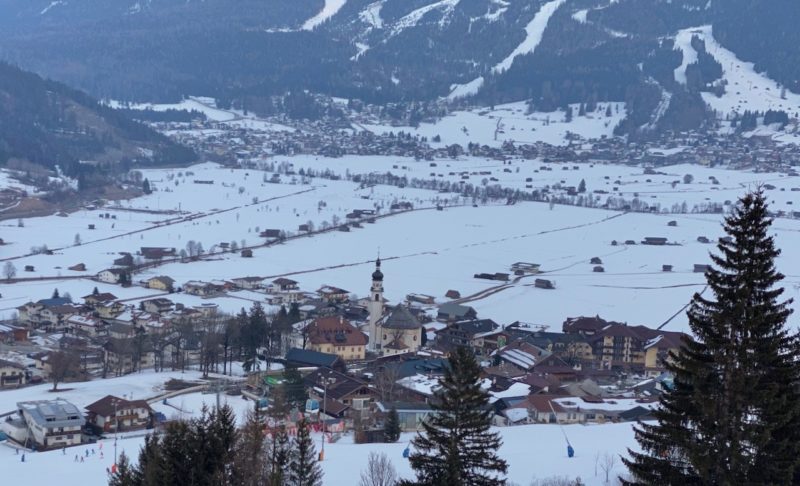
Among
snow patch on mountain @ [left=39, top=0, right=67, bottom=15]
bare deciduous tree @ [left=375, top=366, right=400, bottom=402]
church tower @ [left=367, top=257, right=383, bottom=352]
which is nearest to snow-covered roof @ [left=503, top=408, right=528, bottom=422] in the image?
bare deciduous tree @ [left=375, top=366, right=400, bottom=402]

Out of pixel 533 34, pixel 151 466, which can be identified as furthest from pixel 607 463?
pixel 533 34

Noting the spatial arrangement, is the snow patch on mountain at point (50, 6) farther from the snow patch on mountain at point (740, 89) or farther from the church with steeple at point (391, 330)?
the church with steeple at point (391, 330)

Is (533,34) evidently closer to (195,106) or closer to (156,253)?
(195,106)

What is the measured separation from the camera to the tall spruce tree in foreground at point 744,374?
4812 mm

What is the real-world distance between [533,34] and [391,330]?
90399mm

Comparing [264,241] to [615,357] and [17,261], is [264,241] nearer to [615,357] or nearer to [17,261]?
[17,261]

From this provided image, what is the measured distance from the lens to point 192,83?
97562 mm

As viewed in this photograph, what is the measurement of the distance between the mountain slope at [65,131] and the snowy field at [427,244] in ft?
24.8

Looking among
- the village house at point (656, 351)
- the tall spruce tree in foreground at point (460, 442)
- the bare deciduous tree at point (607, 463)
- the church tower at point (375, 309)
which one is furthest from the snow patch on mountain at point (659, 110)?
the tall spruce tree in foreground at point (460, 442)

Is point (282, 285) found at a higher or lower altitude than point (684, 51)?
lower

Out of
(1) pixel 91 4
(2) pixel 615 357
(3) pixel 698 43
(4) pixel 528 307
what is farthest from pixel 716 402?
(1) pixel 91 4

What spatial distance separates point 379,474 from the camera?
906 centimetres

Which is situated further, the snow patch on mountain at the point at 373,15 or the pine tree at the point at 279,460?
the snow patch on mountain at the point at 373,15

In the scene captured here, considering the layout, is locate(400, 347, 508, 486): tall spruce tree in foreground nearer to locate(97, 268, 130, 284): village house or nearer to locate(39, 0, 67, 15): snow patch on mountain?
locate(97, 268, 130, 284): village house
